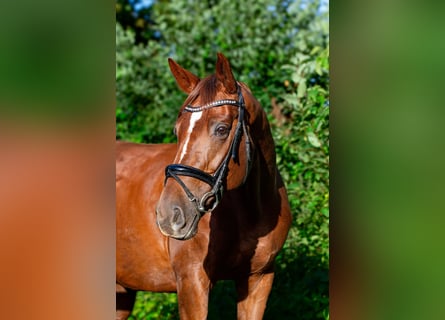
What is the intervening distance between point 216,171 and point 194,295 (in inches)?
29.1

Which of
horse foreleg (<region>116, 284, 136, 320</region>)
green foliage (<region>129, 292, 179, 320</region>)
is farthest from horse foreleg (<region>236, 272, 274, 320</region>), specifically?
green foliage (<region>129, 292, 179, 320</region>)

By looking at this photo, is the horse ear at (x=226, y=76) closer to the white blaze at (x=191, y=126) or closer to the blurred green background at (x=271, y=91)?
the white blaze at (x=191, y=126)

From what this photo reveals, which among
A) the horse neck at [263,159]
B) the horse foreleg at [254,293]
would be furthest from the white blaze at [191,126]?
the horse foreleg at [254,293]

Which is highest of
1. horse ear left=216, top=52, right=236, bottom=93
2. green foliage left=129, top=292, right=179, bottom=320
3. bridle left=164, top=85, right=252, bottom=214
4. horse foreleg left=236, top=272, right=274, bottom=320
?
horse ear left=216, top=52, right=236, bottom=93

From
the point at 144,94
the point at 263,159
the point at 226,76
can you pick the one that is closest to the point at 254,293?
the point at 263,159

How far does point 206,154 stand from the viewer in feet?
→ 8.04

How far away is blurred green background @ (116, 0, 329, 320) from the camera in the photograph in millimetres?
5059

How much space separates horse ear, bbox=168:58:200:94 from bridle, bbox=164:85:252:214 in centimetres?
31

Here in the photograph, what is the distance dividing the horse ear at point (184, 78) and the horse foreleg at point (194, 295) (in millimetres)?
853

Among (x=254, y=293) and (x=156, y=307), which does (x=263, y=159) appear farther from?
(x=156, y=307)

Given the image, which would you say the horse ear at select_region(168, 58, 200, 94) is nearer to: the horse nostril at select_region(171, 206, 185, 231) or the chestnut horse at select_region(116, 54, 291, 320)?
the chestnut horse at select_region(116, 54, 291, 320)

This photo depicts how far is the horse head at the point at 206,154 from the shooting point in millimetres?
2395

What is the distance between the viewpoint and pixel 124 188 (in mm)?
3807
